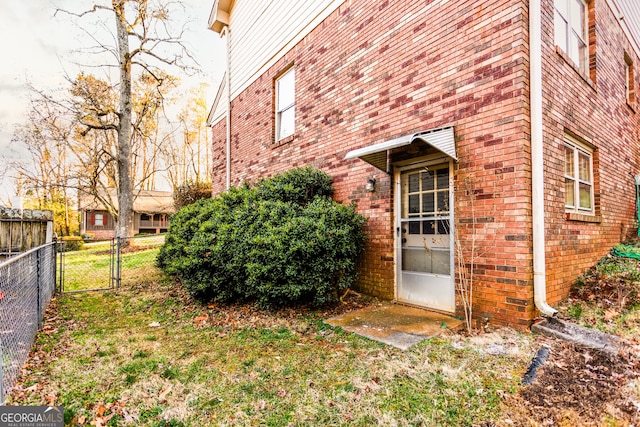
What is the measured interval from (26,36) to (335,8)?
17030 millimetres

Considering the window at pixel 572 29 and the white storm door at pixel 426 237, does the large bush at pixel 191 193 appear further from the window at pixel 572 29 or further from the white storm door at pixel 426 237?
the window at pixel 572 29

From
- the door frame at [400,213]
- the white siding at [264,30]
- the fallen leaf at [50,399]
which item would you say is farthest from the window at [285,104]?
the fallen leaf at [50,399]

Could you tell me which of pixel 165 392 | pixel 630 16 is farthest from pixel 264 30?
pixel 165 392

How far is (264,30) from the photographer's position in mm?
8906

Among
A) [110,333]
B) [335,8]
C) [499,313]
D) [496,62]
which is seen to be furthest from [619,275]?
[110,333]

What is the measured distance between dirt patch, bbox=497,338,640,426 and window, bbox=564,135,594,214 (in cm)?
249

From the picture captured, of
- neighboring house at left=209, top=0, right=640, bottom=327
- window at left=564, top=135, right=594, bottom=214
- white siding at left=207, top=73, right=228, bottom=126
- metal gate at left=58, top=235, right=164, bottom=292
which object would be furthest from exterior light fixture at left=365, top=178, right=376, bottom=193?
white siding at left=207, top=73, right=228, bottom=126

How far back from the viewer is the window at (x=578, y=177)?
493 cm

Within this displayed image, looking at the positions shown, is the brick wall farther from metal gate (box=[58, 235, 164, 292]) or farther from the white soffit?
metal gate (box=[58, 235, 164, 292])

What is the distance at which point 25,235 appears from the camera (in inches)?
241

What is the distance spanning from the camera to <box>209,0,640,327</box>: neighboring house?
3.95 m

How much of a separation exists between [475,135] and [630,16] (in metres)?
6.95

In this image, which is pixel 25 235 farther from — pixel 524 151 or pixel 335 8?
pixel 524 151

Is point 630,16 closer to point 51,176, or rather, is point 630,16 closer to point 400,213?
point 400,213
